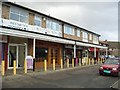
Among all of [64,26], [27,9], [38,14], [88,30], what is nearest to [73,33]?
[64,26]

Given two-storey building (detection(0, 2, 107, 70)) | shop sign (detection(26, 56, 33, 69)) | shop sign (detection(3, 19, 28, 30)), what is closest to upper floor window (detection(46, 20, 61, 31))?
two-storey building (detection(0, 2, 107, 70))

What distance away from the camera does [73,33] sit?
37031mm

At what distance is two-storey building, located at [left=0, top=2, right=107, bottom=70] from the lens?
66.9ft

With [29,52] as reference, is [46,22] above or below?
above

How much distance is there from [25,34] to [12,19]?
345 centimetres

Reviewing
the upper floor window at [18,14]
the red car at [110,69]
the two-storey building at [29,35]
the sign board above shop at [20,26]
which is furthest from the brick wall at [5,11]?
the red car at [110,69]

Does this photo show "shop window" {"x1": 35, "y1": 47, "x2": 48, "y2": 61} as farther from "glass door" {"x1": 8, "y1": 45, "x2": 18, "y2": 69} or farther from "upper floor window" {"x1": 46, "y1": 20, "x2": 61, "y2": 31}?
"glass door" {"x1": 8, "y1": 45, "x2": 18, "y2": 69}

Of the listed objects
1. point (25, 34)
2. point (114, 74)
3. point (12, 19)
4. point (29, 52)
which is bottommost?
point (114, 74)

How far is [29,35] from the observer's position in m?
20.0

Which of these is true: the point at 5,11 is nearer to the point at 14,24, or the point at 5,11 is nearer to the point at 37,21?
the point at 14,24

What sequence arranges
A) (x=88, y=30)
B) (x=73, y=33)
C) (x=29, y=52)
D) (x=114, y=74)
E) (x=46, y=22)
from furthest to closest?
(x=88, y=30), (x=73, y=33), (x=46, y=22), (x=29, y=52), (x=114, y=74)

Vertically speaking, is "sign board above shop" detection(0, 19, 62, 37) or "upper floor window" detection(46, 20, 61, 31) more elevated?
"upper floor window" detection(46, 20, 61, 31)

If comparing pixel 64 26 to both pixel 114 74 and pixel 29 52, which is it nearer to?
pixel 29 52

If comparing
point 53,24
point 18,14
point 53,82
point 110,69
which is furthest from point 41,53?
point 53,82
